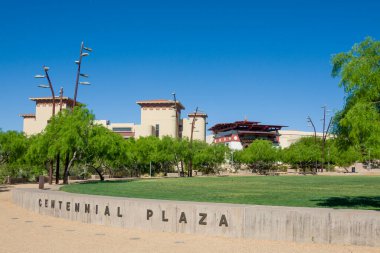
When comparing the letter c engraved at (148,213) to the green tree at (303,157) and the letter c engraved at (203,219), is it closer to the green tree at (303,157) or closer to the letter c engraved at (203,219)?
the letter c engraved at (203,219)

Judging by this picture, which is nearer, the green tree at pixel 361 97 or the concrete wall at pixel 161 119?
the green tree at pixel 361 97

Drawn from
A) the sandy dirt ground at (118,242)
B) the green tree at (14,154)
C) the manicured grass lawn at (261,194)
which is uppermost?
the green tree at (14,154)

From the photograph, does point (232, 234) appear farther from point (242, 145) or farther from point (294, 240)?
point (242, 145)

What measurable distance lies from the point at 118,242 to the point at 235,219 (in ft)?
9.67

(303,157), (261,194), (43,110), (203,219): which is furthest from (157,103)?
(203,219)

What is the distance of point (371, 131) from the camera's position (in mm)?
12789

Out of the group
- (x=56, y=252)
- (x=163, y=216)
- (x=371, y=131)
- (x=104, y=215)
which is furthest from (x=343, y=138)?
(x=56, y=252)

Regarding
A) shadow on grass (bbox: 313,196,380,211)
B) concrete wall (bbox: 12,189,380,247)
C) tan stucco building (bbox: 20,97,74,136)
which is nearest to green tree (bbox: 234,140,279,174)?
tan stucco building (bbox: 20,97,74,136)

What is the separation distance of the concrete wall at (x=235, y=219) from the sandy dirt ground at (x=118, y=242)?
0.83 feet

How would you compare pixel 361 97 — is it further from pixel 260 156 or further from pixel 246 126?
pixel 246 126

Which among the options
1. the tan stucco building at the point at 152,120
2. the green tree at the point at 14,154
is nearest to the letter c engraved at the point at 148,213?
the green tree at the point at 14,154

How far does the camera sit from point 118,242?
1048 cm

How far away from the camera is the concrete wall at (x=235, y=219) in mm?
10164

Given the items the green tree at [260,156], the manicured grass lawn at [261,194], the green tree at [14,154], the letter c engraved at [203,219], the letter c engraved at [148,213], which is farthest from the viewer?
the green tree at [260,156]
